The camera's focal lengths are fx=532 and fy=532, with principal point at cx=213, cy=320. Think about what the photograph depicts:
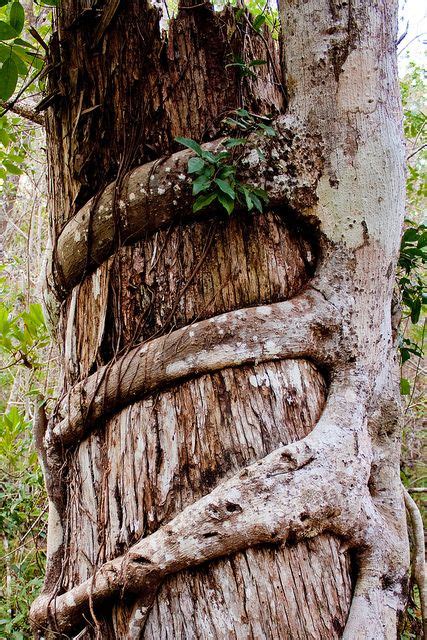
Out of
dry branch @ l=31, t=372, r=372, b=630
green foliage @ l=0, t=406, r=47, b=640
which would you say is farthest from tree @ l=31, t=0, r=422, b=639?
green foliage @ l=0, t=406, r=47, b=640

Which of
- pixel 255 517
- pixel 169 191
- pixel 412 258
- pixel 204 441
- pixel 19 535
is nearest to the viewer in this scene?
pixel 255 517

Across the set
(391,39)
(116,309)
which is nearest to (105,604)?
(116,309)

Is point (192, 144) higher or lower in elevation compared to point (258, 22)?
lower

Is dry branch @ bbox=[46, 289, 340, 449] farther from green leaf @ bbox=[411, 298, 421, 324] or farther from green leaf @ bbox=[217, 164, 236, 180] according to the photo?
green leaf @ bbox=[411, 298, 421, 324]

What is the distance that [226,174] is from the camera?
122cm

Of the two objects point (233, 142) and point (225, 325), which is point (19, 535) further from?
point (233, 142)

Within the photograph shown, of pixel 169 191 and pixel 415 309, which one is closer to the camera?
pixel 169 191

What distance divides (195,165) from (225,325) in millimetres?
367

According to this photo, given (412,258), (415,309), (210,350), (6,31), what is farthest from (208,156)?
(415,309)

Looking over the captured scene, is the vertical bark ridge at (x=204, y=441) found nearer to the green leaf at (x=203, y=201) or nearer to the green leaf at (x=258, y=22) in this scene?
the green leaf at (x=203, y=201)

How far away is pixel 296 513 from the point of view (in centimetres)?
108

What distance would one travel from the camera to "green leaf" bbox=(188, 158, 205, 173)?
1188 millimetres

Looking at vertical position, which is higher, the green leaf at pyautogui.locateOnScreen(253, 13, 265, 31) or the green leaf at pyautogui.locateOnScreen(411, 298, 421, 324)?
the green leaf at pyautogui.locateOnScreen(253, 13, 265, 31)

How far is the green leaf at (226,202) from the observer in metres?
1.19
